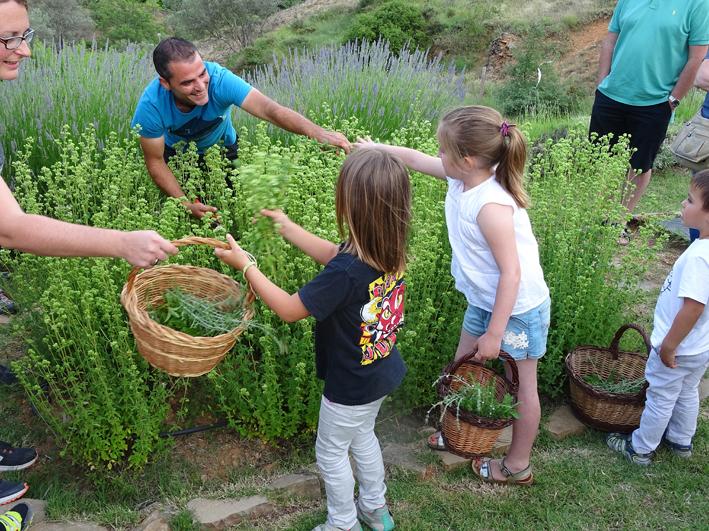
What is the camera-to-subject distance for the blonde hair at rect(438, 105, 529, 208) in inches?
107

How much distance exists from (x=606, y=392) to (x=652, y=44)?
2.98m

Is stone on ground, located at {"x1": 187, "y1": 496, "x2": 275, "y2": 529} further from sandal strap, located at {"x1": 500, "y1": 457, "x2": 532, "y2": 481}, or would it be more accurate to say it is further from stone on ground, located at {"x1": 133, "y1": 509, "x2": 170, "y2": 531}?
sandal strap, located at {"x1": 500, "y1": 457, "x2": 532, "y2": 481}

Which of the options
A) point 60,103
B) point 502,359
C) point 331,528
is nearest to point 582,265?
point 502,359

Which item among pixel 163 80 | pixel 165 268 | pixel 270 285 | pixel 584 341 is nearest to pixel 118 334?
pixel 165 268

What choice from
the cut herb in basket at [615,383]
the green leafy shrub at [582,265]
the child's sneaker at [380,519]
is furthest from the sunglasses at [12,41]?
the cut herb in basket at [615,383]

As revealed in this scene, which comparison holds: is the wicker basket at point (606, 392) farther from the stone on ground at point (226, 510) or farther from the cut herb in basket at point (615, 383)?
the stone on ground at point (226, 510)

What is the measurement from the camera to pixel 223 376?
3.11m

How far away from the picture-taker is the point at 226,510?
9.55ft

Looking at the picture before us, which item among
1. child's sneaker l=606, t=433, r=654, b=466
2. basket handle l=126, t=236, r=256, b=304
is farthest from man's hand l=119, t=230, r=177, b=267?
child's sneaker l=606, t=433, r=654, b=466

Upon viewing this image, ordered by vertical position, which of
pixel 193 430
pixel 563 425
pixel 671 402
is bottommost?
pixel 563 425

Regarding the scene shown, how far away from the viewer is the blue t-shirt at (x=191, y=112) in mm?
4023

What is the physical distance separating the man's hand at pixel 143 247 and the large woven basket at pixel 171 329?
0.20m

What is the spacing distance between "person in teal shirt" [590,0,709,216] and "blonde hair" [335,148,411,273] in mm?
3090

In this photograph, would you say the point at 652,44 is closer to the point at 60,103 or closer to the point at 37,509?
the point at 60,103
